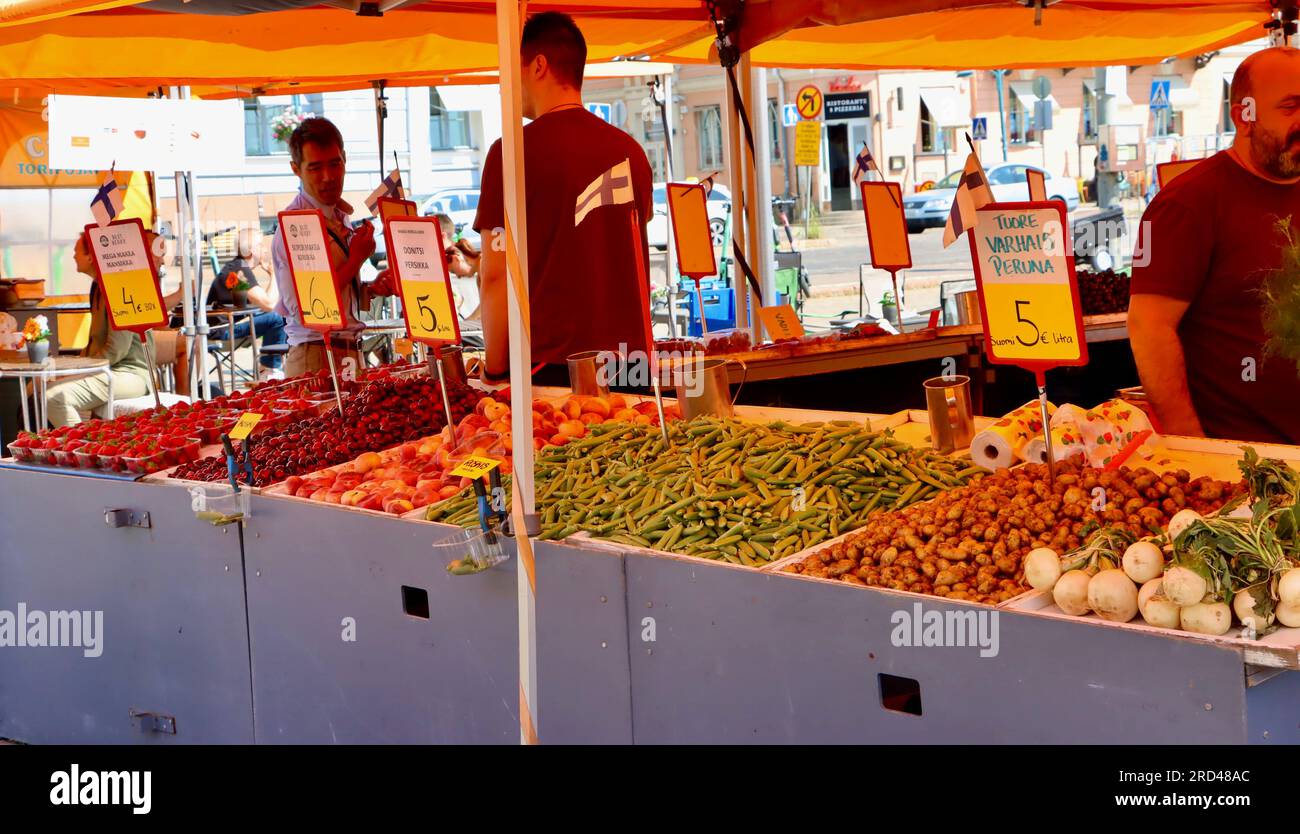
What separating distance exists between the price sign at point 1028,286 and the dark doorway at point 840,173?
28612mm

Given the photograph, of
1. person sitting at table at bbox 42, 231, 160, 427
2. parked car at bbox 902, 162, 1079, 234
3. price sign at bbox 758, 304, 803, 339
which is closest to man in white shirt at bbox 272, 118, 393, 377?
price sign at bbox 758, 304, 803, 339

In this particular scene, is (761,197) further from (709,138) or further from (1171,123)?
(1171,123)

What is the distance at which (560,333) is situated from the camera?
4242 mm

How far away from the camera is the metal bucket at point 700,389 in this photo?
3.71m

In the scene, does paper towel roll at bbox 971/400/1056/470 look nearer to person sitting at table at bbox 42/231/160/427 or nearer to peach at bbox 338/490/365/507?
peach at bbox 338/490/365/507

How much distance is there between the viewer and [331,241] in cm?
537

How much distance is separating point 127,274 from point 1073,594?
3.57 m

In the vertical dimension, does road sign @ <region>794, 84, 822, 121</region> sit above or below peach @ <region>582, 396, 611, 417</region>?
above

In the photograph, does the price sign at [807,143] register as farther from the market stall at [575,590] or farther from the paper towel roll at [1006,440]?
the paper towel roll at [1006,440]

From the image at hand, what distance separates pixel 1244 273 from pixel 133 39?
5189 mm

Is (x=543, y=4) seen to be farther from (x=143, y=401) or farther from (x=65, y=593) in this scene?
(x=143, y=401)

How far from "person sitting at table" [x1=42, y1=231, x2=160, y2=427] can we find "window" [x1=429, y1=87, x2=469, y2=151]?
2041 centimetres

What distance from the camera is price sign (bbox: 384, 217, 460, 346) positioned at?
346cm

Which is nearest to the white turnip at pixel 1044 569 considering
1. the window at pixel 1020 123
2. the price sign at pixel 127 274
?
the price sign at pixel 127 274
